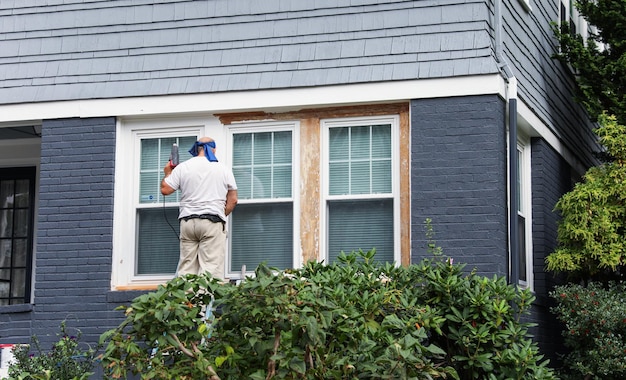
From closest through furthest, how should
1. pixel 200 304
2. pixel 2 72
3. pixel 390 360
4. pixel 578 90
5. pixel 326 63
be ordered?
pixel 390 360
pixel 200 304
pixel 326 63
pixel 2 72
pixel 578 90

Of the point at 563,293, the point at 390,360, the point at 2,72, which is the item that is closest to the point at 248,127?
the point at 2,72

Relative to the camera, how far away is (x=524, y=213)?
423 inches

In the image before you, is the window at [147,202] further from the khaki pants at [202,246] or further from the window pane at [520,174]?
the window pane at [520,174]

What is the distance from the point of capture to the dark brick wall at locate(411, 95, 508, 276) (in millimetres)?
9117

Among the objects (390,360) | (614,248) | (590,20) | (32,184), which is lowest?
(390,360)

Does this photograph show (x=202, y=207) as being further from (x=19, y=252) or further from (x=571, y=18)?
(x=571, y=18)

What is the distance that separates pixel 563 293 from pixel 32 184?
6377 mm

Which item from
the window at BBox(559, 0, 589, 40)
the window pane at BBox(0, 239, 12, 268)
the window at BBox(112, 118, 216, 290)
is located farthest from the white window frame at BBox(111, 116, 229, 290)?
the window at BBox(559, 0, 589, 40)

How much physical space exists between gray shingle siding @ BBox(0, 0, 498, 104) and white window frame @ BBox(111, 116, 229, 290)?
1.08 feet

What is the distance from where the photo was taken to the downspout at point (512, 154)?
928cm

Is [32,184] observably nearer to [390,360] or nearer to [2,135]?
[2,135]

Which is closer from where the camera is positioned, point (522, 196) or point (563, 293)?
point (563, 293)

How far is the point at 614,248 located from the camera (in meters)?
A: 9.87

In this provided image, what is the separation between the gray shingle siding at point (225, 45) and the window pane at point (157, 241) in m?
1.19
